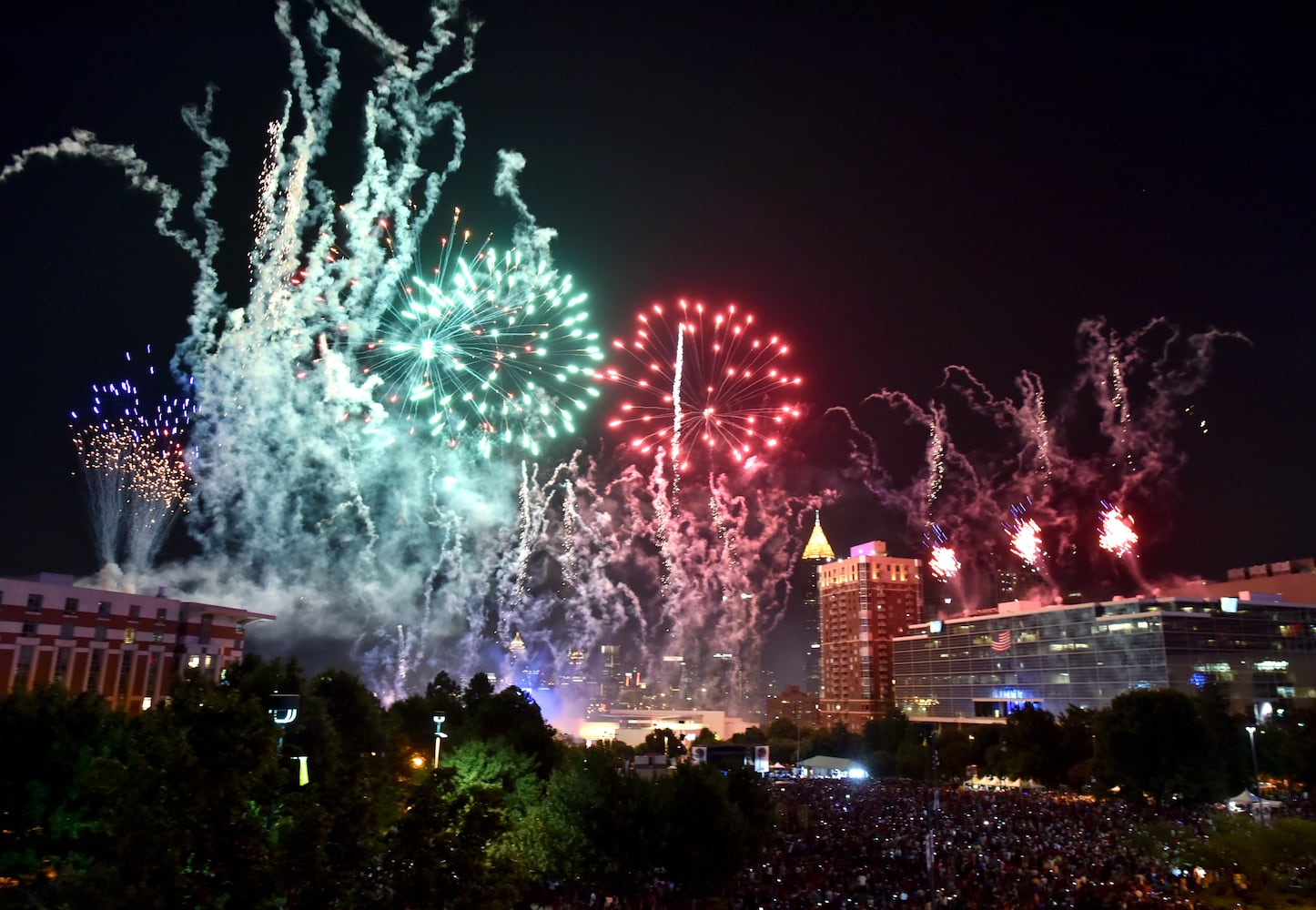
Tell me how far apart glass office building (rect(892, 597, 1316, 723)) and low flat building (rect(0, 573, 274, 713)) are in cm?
7905

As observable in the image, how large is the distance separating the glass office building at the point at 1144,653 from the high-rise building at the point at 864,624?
110ft

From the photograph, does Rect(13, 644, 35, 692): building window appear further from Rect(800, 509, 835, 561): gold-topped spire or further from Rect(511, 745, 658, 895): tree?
Rect(800, 509, 835, 561): gold-topped spire

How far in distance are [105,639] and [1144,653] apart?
88.3 meters

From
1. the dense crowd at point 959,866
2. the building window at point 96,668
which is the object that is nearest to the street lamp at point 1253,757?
the dense crowd at point 959,866

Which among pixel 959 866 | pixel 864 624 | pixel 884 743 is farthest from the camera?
pixel 864 624

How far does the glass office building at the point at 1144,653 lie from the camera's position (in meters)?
83.1

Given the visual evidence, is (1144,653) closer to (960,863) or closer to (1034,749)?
(1034,749)

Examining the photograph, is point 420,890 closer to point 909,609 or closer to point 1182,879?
point 1182,879

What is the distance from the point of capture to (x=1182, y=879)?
25.2 metres

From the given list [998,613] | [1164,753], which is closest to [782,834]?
[1164,753]

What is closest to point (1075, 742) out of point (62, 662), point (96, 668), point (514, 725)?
point (514, 725)

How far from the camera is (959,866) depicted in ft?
90.0

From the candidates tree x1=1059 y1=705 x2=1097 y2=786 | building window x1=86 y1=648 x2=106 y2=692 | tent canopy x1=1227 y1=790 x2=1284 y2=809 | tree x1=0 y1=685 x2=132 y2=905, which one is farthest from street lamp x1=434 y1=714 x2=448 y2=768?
tree x1=1059 y1=705 x2=1097 y2=786

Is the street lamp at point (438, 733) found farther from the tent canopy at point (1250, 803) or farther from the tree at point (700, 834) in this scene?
the tent canopy at point (1250, 803)
